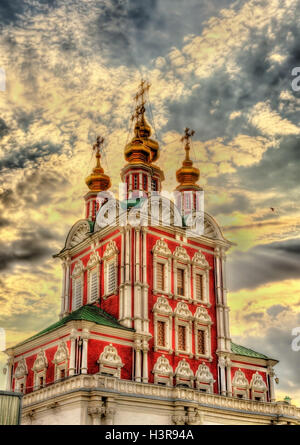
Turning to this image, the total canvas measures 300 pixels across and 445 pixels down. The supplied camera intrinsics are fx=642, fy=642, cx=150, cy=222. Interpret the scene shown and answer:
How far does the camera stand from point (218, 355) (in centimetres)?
3928

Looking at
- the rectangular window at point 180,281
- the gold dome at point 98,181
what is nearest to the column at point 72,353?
the rectangular window at point 180,281

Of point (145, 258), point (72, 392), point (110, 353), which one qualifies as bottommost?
point (72, 392)

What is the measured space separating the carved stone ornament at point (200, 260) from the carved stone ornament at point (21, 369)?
1220 centimetres

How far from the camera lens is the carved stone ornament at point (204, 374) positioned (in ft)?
124

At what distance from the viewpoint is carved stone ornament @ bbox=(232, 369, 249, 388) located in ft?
130

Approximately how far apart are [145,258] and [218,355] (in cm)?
761

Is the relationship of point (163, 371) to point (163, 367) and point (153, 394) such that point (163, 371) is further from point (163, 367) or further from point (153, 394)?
point (153, 394)

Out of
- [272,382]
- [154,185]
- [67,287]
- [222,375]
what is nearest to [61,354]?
[67,287]

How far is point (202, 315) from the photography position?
3969 cm

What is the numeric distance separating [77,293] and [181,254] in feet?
24.4

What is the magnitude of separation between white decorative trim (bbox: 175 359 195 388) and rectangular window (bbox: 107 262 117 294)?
19.6 ft

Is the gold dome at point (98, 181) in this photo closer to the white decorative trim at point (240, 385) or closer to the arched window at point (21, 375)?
the arched window at point (21, 375)
